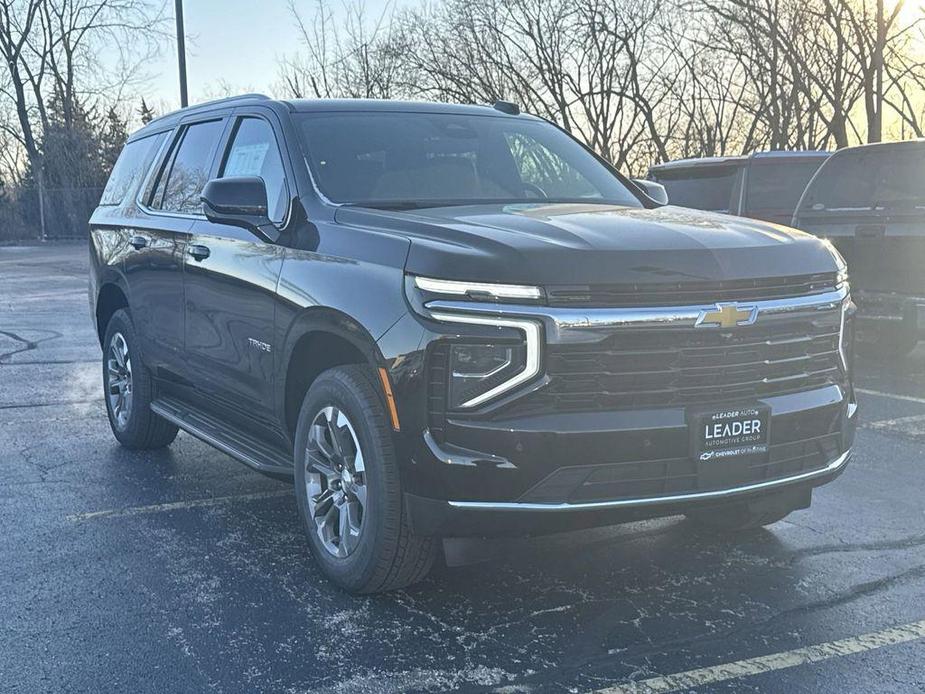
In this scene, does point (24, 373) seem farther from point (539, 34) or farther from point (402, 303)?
point (539, 34)

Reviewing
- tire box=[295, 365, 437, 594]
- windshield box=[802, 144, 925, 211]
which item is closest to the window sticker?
tire box=[295, 365, 437, 594]

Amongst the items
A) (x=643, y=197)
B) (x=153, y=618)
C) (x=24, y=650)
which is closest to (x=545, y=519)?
(x=153, y=618)

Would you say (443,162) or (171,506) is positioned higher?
(443,162)

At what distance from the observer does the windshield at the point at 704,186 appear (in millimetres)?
12531

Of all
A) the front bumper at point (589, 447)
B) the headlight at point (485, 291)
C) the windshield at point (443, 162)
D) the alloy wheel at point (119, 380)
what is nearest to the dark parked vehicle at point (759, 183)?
the windshield at point (443, 162)

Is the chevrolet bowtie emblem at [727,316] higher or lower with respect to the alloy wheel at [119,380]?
higher

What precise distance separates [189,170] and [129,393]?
1504 millimetres

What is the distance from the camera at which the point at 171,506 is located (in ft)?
17.3

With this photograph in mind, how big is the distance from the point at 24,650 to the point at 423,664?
1.35m

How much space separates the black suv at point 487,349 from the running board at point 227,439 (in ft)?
0.10

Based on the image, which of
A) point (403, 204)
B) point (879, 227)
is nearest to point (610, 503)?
point (403, 204)

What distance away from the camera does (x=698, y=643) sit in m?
3.54

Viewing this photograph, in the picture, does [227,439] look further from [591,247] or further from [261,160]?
[591,247]

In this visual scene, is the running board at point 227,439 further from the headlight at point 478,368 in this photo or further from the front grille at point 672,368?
the front grille at point 672,368
